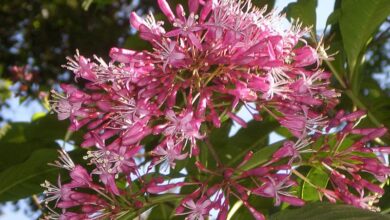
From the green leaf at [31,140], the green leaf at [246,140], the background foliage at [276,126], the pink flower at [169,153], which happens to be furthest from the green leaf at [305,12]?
the green leaf at [31,140]

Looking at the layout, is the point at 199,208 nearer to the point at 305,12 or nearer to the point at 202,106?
the point at 202,106

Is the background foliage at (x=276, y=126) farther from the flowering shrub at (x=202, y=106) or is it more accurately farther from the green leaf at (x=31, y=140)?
the flowering shrub at (x=202, y=106)

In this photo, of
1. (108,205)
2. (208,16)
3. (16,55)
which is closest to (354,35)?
(208,16)

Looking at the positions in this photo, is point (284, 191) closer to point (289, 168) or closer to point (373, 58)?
point (289, 168)

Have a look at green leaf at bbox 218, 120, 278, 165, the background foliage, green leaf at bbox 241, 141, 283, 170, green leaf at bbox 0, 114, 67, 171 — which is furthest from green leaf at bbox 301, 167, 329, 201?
green leaf at bbox 0, 114, 67, 171

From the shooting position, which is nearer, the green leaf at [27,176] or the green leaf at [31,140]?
the green leaf at [27,176]
